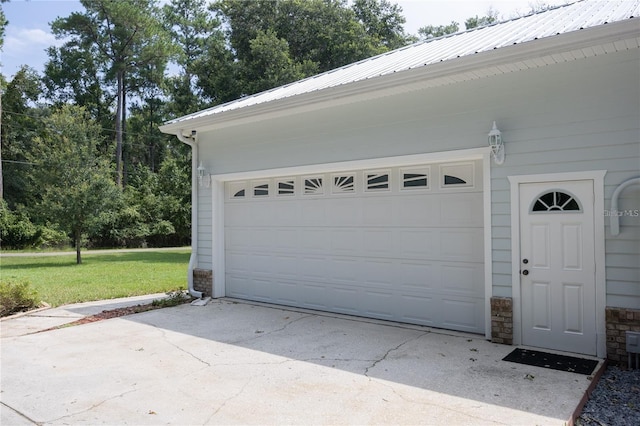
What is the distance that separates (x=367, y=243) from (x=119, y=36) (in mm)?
30736

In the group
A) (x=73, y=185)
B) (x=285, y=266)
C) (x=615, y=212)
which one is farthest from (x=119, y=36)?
(x=615, y=212)

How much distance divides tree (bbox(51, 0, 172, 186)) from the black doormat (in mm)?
28901

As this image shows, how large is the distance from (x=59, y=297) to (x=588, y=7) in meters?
10.5

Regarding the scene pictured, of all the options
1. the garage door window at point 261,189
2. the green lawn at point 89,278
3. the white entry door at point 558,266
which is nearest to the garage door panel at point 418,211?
the white entry door at point 558,266

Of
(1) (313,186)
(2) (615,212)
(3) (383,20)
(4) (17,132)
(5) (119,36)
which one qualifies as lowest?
(2) (615,212)

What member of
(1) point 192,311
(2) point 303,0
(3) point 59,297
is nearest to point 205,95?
(2) point 303,0

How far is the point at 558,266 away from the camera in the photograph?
4965 mm

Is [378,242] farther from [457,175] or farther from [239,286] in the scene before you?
[239,286]

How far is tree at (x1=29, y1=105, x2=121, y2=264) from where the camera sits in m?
15.6

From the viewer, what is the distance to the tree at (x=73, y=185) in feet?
51.3

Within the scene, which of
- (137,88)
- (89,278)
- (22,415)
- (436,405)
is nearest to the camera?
(22,415)

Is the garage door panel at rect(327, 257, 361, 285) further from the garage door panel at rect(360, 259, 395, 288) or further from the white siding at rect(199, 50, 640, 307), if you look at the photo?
the white siding at rect(199, 50, 640, 307)

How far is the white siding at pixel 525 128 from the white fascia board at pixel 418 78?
32 centimetres

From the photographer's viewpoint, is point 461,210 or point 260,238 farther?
point 260,238
